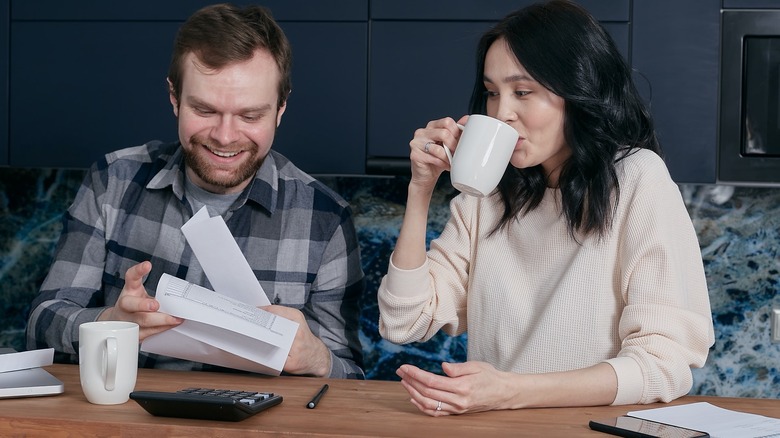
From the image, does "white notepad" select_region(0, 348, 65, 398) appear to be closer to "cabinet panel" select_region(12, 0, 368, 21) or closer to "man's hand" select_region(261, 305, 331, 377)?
"man's hand" select_region(261, 305, 331, 377)

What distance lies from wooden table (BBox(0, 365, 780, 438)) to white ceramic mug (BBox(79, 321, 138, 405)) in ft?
0.07

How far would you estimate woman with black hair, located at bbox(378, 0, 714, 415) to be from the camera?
1392 millimetres

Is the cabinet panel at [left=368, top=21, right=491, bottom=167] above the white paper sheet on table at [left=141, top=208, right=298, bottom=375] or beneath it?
above

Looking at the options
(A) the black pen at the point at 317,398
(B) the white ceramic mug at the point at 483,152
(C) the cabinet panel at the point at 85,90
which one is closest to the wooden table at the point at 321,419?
(A) the black pen at the point at 317,398

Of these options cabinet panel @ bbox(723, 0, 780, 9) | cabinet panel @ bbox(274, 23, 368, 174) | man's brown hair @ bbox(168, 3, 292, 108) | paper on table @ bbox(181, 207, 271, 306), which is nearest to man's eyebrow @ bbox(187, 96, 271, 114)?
man's brown hair @ bbox(168, 3, 292, 108)

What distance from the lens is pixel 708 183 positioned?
2123 millimetres

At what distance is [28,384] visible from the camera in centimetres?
127

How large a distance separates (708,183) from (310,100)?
976mm

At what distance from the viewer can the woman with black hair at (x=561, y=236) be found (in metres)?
1.39

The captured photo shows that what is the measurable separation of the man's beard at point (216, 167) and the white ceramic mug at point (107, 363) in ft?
1.92

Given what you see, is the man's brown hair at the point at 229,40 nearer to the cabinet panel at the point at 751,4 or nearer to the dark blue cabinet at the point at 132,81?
the dark blue cabinet at the point at 132,81

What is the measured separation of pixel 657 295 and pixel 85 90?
1554mm

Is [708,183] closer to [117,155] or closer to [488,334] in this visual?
[488,334]

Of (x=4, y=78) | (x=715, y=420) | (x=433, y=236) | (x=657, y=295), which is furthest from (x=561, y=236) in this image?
(x=4, y=78)
